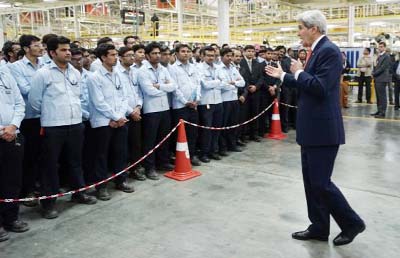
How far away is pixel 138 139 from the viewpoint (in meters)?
5.28

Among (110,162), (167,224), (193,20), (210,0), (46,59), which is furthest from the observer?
(193,20)

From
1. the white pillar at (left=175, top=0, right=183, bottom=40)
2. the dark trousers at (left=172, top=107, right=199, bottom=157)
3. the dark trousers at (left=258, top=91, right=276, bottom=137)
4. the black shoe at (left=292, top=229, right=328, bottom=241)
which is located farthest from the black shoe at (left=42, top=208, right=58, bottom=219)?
the white pillar at (left=175, top=0, right=183, bottom=40)

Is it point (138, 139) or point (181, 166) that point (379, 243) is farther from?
point (138, 139)

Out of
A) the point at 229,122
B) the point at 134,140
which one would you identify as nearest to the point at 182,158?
the point at 134,140

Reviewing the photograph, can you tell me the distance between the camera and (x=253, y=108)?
7387 mm

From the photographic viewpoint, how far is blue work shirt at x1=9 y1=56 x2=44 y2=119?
4316 millimetres

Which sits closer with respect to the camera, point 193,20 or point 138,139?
point 138,139

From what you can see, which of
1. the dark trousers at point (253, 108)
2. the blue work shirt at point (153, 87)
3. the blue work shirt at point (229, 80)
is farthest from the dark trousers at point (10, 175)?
the dark trousers at point (253, 108)

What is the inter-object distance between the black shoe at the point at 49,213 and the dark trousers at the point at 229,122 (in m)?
3.21

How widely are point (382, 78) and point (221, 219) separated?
25.1 ft

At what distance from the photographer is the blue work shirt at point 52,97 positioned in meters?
3.95

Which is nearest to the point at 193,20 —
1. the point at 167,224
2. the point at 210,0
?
the point at 210,0

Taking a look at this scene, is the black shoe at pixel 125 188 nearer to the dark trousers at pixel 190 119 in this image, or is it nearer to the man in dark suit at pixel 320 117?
the dark trousers at pixel 190 119

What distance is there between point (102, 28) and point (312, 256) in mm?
24926
